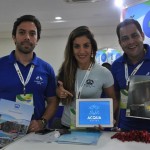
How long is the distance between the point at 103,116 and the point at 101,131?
15 cm

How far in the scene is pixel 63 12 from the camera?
19.7 ft

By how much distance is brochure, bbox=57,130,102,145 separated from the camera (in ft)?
5.14

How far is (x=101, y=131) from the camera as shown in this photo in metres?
1.86

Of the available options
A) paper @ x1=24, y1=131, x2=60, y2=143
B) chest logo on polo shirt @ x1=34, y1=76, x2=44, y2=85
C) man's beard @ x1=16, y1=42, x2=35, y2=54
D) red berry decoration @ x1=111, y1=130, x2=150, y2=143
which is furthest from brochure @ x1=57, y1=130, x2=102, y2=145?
man's beard @ x1=16, y1=42, x2=35, y2=54

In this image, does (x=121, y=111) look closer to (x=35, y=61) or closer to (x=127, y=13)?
(x=35, y=61)

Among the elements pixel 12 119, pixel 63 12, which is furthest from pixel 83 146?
pixel 63 12

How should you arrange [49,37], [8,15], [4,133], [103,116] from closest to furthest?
[4,133]
[103,116]
[8,15]
[49,37]

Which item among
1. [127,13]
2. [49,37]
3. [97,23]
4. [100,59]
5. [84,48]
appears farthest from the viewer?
[49,37]

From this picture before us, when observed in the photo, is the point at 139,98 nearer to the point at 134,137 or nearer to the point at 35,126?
the point at 134,137

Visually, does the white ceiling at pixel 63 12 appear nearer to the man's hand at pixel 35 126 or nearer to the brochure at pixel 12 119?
the man's hand at pixel 35 126

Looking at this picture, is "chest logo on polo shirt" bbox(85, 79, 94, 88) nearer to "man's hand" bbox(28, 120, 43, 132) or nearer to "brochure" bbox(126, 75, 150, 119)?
"brochure" bbox(126, 75, 150, 119)

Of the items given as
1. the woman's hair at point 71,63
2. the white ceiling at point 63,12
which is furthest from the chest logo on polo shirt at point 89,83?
the white ceiling at point 63,12

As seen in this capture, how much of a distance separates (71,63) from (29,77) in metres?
0.39

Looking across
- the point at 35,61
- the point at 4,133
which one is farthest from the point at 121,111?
the point at 4,133
